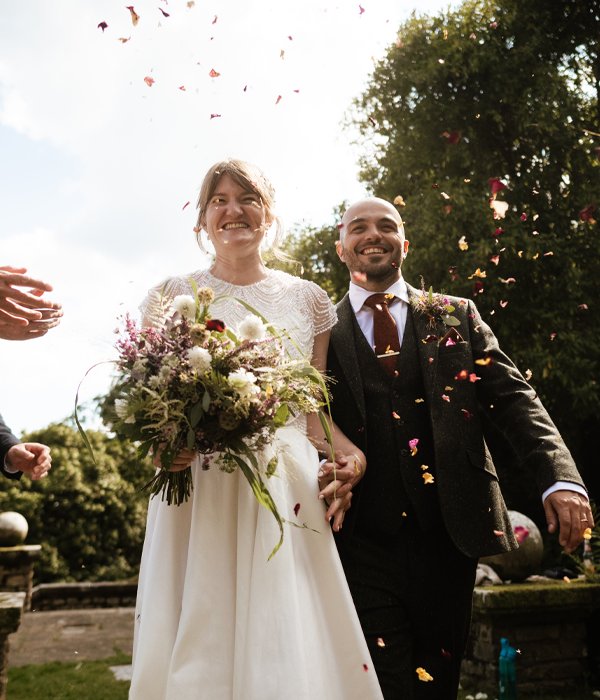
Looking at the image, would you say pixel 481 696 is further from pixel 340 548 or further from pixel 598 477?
pixel 598 477

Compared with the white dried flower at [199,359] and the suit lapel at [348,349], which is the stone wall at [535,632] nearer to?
the suit lapel at [348,349]

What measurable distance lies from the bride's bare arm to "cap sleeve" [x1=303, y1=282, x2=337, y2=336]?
5 cm

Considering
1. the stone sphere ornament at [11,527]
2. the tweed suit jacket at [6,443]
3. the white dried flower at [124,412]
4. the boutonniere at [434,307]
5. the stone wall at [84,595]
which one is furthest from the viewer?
the stone wall at [84,595]

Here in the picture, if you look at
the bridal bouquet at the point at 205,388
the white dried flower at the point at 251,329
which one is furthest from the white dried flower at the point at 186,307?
the white dried flower at the point at 251,329

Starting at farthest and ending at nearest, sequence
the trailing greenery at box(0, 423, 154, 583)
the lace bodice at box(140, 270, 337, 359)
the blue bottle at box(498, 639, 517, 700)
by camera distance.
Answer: the trailing greenery at box(0, 423, 154, 583) < the blue bottle at box(498, 639, 517, 700) < the lace bodice at box(140, 270, 337, 359)

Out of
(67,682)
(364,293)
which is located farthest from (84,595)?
(364,293)

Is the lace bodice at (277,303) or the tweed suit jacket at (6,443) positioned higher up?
the lace bodice at (277,303)

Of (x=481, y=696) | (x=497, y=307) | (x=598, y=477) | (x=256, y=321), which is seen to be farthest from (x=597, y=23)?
(x=256, y=321)

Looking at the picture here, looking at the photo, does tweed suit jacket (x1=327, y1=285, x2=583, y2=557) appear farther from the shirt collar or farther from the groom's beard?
the groom's beard

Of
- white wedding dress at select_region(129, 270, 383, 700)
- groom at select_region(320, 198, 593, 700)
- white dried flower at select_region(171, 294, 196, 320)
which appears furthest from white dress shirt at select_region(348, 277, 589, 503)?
white dried flower at select_region(171, 294, 196, 320)

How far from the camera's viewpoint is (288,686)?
2020 mm

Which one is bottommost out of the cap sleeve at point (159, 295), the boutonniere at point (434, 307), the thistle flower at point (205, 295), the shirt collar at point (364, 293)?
the thistle flower at point (205, 295)

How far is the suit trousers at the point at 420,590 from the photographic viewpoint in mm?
2814

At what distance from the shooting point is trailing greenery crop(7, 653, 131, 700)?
5391 mm
